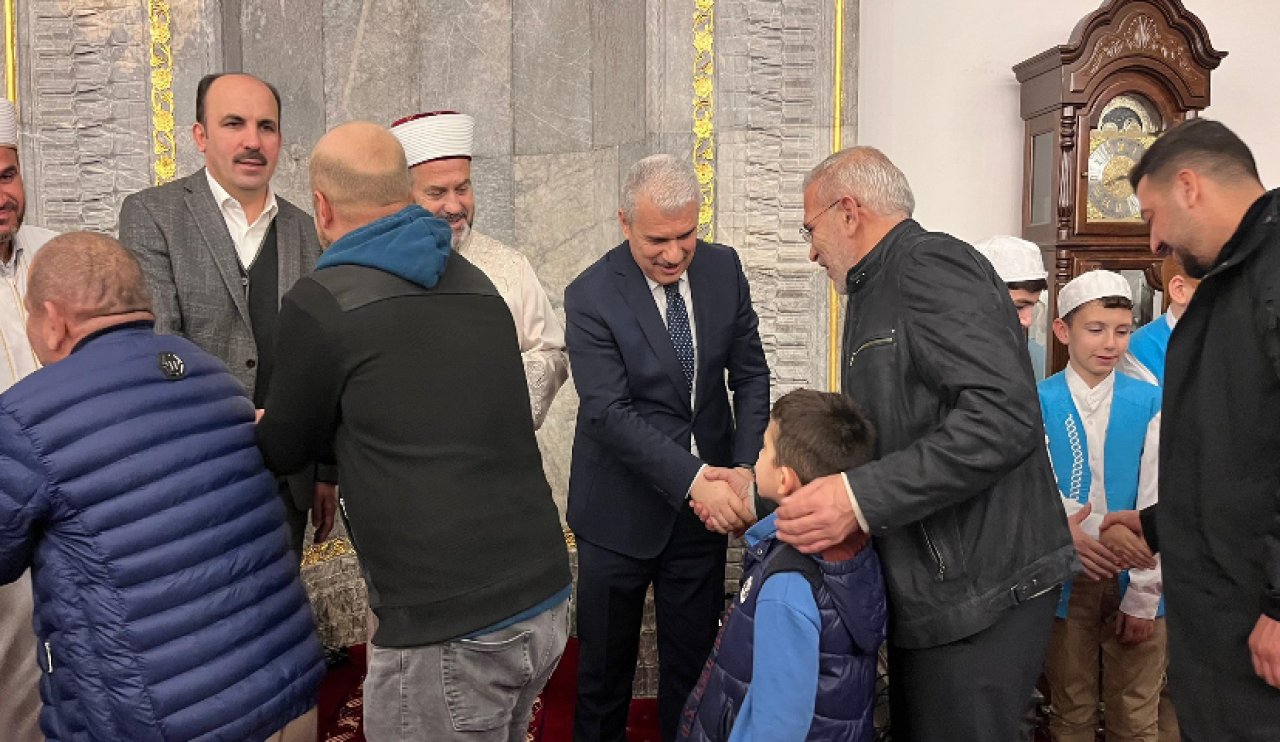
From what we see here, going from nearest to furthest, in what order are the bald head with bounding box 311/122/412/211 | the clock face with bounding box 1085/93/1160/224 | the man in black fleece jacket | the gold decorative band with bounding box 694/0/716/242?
the man in black fleece jacket → the bald head with bounding box 311/122/412/211 → the gold decorative band with bounding box 694/0/716/242 → the clock face with bounding box 1085/93/1160/224

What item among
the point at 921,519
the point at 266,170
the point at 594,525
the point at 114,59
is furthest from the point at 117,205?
the point at 921,519

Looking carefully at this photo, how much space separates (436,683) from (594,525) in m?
1.28

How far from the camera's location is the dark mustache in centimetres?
324

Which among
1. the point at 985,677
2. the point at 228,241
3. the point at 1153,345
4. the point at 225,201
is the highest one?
the point at 225,201

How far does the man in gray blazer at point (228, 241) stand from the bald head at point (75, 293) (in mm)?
915

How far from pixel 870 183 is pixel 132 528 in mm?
1613

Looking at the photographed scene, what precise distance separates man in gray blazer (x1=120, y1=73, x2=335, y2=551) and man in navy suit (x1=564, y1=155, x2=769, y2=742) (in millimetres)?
870

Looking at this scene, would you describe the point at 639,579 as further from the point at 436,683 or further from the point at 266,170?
the point at 266,170

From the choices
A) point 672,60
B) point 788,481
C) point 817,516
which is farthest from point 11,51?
point 817,516

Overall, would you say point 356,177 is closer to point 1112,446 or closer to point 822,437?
point 822,437

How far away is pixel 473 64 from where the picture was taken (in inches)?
220

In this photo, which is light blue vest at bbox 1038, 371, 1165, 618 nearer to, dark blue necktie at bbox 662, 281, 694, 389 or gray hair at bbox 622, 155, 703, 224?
dark blue necktie at bbox 662, 281, 694, 389

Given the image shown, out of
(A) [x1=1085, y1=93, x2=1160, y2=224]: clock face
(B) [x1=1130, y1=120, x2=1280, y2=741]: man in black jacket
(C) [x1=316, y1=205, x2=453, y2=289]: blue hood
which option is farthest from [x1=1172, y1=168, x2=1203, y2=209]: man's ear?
(A) [x1=1085, y1=93, x2=1160, y2=224]: clock face

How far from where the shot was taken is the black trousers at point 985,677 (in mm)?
2258
